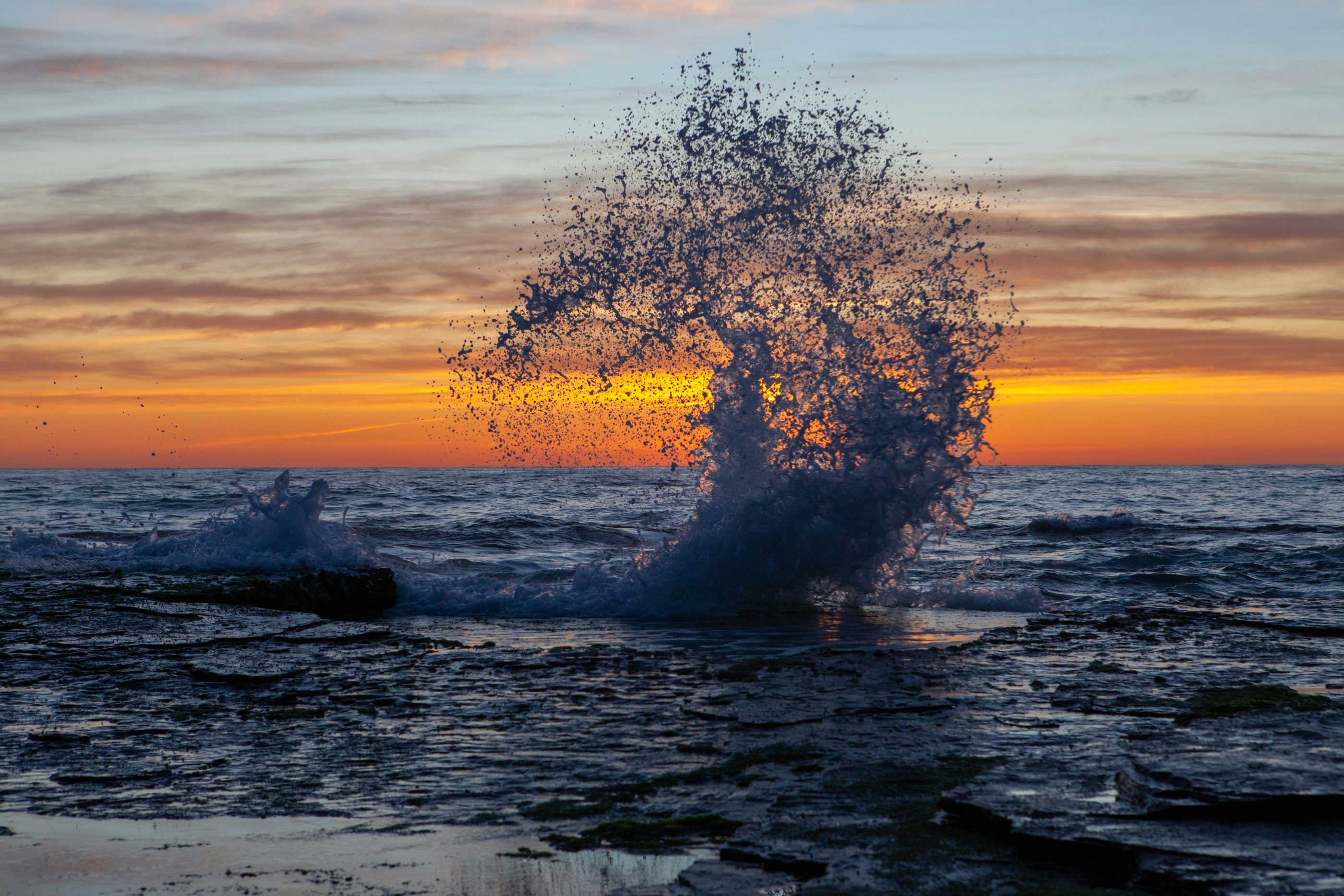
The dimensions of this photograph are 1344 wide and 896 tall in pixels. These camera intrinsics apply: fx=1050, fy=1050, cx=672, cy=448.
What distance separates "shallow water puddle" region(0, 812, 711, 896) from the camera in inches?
122

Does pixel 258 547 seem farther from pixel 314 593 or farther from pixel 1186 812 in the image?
pixel 1186 812

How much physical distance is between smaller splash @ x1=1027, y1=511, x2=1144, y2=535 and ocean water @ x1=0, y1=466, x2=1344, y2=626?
0.26ft

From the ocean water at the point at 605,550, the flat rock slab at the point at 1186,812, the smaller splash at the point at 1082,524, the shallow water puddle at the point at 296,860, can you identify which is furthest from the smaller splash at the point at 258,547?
the smaller splash at the point at 1082,524

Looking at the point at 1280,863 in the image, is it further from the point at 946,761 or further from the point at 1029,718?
the point at 1029,718

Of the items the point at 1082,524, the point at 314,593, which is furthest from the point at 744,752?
the point at 1082,524

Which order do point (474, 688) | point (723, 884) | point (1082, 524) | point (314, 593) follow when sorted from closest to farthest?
point (723, 884) < point (474, 688) < point (314, 593) < point (1082, 524)

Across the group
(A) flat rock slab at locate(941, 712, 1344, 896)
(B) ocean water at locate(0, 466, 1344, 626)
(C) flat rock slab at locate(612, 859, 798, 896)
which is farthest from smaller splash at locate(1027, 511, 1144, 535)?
(C) flat rock slab at locate(612, 859, 798, 896)

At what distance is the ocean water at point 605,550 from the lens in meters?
10.7

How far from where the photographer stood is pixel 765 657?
7.32m

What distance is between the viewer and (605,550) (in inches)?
680

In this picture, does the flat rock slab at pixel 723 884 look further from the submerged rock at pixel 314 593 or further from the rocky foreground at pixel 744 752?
the submerged rock at pixel 314 593

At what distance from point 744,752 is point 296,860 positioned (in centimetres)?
197

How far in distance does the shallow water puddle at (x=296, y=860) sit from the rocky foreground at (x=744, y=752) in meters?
0.04

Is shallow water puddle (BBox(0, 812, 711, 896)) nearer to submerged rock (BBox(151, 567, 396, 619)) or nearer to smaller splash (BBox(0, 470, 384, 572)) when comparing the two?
submerged rock (BBox(151, 567, 396, 619))
